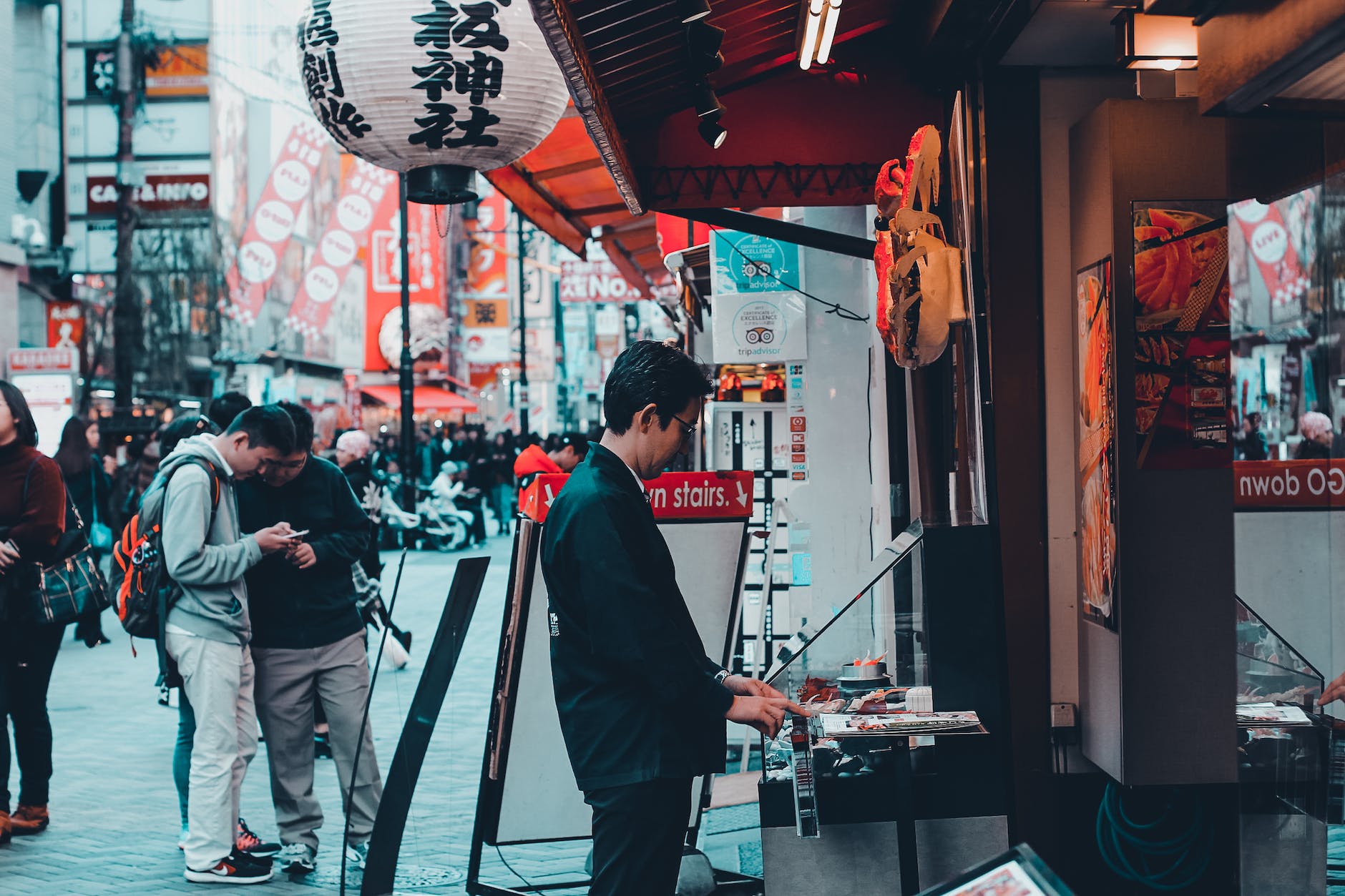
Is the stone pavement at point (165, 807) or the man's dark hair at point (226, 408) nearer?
the stone pavement at point (165, 807)

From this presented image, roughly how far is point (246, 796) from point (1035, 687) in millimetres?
4870

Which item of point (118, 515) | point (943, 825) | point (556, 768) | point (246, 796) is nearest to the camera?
point (943, 825)

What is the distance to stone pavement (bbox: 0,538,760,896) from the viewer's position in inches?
248

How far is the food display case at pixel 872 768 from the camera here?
4.42 metres

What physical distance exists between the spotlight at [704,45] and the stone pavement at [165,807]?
117 inches

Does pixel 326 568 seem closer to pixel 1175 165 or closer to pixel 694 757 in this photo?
pixel 694 757

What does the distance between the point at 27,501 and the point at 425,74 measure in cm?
320

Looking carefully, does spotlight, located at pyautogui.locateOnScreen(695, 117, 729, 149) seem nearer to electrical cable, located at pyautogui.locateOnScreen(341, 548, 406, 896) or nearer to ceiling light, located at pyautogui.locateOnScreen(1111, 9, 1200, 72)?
ceiling light, located at pyautogui.locateOnScreen(1111, 9, 1200, 72)

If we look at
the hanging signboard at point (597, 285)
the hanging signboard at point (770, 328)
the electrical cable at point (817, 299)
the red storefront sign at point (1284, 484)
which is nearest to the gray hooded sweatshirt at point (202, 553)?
the red storefront sign at point (1284, 484)

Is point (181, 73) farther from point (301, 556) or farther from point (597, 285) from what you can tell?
point (301, 556)

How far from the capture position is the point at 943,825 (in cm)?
443

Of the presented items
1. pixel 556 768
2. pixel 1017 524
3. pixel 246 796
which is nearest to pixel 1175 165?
pixel 1017 524

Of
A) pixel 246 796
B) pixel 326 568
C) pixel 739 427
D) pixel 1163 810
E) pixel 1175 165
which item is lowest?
pixel 246 796

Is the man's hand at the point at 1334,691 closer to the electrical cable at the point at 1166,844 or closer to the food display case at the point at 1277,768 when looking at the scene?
the food display case at the point at 1277,768
